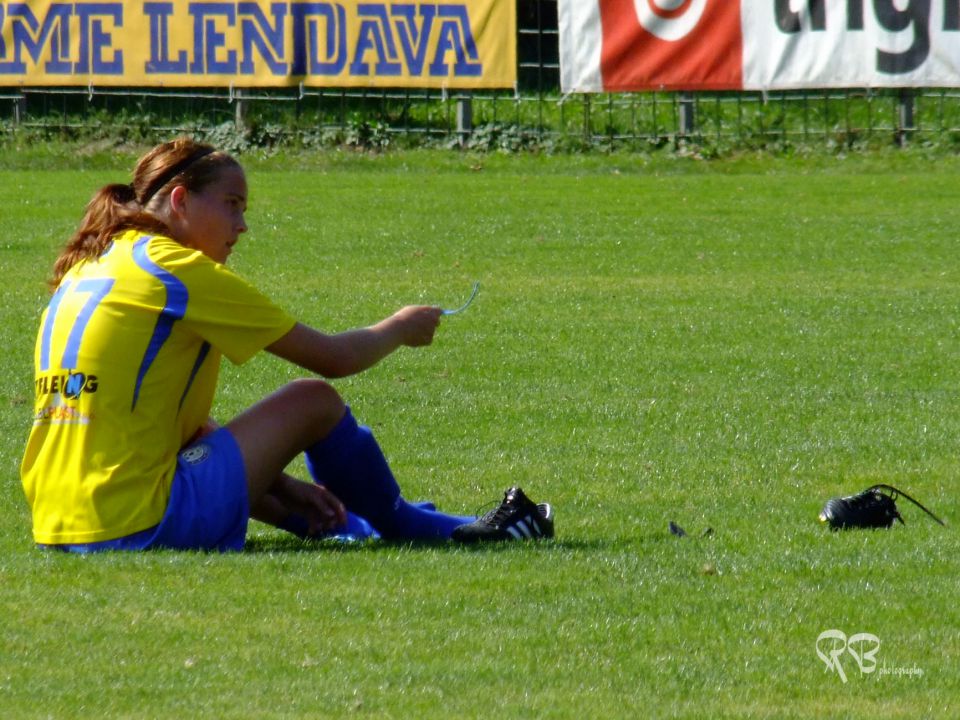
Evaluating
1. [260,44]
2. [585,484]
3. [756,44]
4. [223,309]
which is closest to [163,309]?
[223,309]

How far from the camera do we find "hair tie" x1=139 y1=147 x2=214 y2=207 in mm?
5289

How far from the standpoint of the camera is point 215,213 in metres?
5.32

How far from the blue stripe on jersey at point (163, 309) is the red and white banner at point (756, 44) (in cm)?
1531

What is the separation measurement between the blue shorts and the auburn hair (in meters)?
0.68

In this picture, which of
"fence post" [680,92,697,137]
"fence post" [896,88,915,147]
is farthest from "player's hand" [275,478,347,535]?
"fence post" [896,88,915,147]

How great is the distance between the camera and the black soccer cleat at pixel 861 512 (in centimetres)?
589

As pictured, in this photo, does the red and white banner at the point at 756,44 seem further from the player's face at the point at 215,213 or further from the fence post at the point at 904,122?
the player's face at the point at 215,213

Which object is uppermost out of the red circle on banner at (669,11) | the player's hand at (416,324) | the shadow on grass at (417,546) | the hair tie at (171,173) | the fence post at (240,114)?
the red circle on banner at (669,11)

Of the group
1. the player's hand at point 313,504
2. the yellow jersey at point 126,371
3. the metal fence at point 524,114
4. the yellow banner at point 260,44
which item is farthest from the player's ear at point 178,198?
the metal fence at point 524,114

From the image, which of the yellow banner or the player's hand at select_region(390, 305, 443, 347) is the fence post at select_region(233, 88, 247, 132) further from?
the player's hand at select_region(390, 305, 443, 347)

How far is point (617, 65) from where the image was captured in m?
20.0

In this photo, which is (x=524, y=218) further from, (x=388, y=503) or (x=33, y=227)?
(x=388, y=503)

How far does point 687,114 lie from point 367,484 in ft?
52.1

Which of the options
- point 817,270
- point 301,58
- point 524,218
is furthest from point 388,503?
point 301,58
